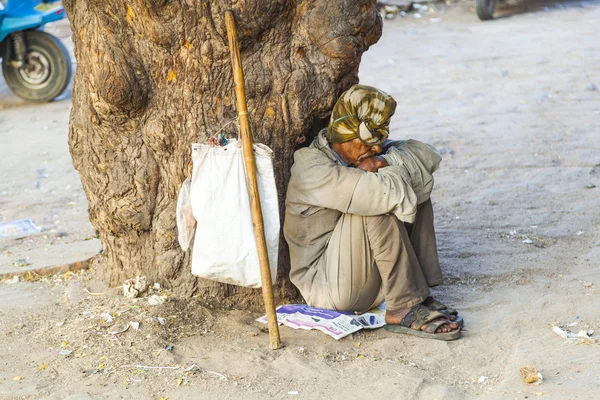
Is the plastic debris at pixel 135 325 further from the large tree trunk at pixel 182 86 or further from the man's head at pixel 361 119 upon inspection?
the man's head at pixel 361 119

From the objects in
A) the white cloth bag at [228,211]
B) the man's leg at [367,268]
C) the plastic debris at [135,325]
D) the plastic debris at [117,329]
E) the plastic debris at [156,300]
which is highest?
the white cloth bag at [228,211]

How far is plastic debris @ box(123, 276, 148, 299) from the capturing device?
148 inches

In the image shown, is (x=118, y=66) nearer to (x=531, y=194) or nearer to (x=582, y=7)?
(x=531, y=194)

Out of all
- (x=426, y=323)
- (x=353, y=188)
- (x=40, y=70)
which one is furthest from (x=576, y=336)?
(x=40, y=70)

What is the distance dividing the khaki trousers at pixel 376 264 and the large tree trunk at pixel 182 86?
320mm

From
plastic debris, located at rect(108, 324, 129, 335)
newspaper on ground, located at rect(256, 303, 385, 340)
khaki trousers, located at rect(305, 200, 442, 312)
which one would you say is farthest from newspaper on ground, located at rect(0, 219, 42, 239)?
khaki trousers, located at rect(305, 200, 442, 312)

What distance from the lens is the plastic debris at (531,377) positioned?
9.56 feet

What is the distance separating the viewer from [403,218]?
332 cm

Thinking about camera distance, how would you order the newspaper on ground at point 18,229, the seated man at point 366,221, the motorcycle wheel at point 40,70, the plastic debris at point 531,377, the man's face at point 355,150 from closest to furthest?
the plastic debris at point 531,377
the seated man at point 366,221
the man's face at point 355,150
the newspaper on ground at point 18,229
the motorcycle wheel at point 40,70

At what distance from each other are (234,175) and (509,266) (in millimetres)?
1755

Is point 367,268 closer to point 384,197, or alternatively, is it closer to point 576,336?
point 384,197

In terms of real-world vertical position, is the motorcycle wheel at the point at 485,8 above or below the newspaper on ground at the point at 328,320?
above

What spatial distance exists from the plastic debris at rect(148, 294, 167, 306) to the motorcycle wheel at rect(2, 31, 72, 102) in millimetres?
5691

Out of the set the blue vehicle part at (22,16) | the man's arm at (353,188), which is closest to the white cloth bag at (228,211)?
the man's arm at (353,188)
